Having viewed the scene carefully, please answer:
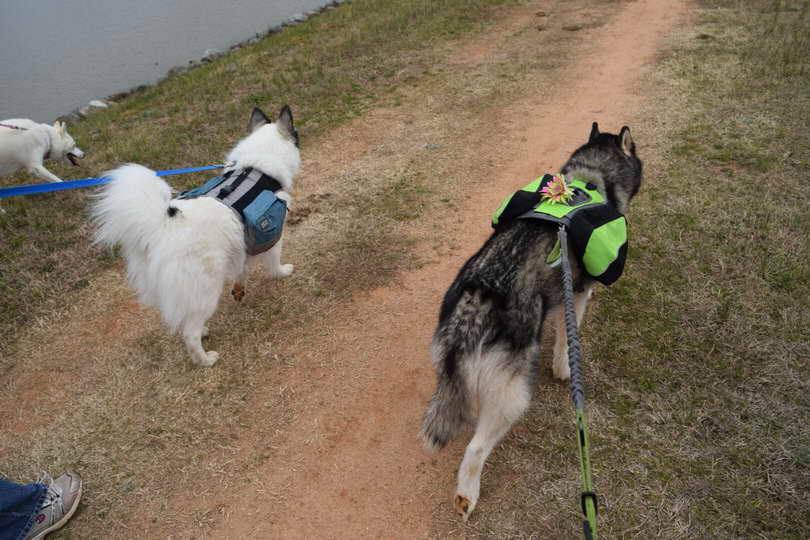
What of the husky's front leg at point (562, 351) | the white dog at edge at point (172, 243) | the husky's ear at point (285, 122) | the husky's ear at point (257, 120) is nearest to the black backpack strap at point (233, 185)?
the white dog at edge at point (172, 243)

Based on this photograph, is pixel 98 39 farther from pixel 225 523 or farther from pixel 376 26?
pixel 225 523

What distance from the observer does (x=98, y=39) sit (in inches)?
674

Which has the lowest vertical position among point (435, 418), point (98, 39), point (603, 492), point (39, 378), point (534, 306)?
point (603, 492)

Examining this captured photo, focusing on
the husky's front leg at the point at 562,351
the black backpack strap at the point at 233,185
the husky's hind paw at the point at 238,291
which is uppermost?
the black backpack strap at the point at 233,185

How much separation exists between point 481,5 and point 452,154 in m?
8.86

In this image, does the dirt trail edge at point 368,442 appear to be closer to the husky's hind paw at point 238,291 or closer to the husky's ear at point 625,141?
the husky's hind paw at point 238,291

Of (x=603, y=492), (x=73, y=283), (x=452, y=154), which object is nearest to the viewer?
(x=603, y=492)

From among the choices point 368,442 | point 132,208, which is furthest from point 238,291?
point 368,442

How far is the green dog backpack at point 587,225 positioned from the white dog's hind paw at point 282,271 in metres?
2.54

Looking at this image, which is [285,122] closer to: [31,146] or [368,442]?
[368,442]

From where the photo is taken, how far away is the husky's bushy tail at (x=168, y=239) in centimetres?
326

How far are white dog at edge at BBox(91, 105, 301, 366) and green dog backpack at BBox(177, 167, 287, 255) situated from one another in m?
0.09

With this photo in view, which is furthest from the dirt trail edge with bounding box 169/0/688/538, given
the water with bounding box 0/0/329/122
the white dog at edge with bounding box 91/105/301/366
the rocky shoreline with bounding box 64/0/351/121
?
the water with bounding box 0/0/329/122

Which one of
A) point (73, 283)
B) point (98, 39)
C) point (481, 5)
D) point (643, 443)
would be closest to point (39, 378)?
point (73, 283)
